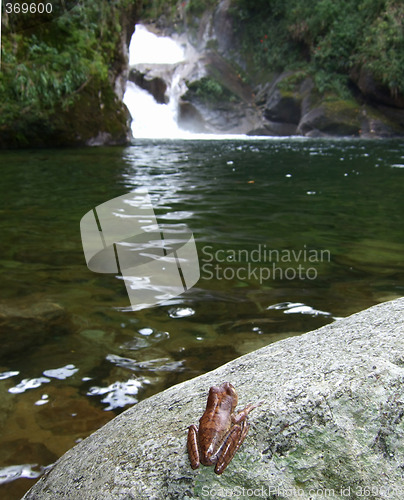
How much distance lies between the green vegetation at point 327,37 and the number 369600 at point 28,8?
1388 cm

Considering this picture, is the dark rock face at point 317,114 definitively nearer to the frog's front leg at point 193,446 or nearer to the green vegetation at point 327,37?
the green vegetation at point 327,37

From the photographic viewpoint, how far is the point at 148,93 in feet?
84.4

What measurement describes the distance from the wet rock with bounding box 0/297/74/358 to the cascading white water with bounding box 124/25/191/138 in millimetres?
19471

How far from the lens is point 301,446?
136cm

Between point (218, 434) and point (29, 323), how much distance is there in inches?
79.1

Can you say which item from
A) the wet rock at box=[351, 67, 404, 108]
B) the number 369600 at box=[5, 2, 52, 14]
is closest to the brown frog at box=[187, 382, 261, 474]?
the number 369600 at box=[5, 2, 52, 14]

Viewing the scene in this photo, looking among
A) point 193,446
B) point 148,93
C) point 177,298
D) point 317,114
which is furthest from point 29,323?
point 148,93

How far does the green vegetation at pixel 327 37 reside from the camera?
22.9 m

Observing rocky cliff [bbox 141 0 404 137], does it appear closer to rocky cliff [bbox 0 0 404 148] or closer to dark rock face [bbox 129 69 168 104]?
rocky cliff [bbox 0 0 404 148]

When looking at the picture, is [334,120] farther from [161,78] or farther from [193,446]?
[193,446]

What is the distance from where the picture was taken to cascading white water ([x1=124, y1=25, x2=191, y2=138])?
78.2 feet

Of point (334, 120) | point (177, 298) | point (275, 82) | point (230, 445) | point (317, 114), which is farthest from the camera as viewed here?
point (275, 82)

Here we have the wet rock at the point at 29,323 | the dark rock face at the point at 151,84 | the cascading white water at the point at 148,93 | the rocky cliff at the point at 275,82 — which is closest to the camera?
the wet rock at the point at 29,323

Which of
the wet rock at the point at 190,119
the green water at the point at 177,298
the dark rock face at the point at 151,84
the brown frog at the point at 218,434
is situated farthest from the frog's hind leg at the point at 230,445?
the dark rock face at the point at 151,84
